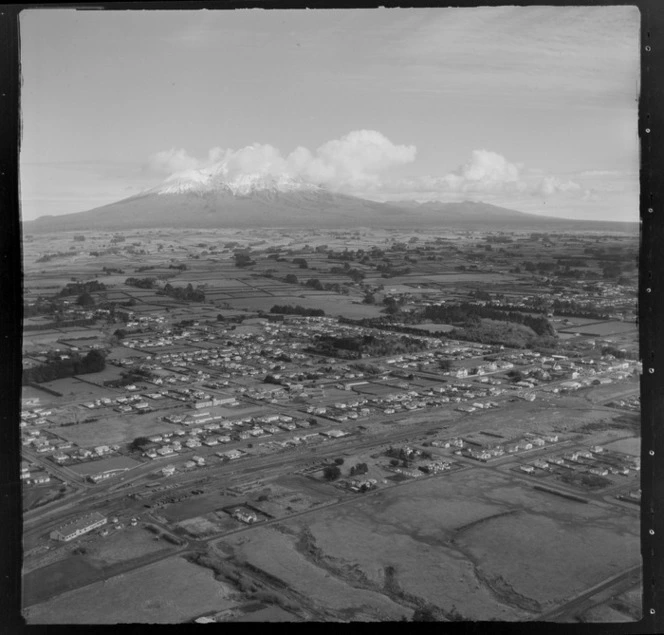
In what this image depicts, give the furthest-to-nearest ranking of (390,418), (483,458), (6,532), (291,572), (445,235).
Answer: (445,235)
(390,418)
(483,458)
(291,572)
(6,532)

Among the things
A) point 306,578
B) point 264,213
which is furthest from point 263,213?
point 306,578

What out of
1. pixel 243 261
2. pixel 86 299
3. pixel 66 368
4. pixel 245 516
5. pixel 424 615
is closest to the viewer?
pixel 424 615

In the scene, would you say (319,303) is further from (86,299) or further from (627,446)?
(627,446)

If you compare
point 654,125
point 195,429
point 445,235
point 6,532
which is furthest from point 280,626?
point 445,235

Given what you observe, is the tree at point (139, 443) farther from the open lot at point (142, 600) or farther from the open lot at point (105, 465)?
the open lot at point (142, 600)

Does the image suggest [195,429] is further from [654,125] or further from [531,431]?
[654,125]

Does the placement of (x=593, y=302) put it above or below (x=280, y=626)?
above
